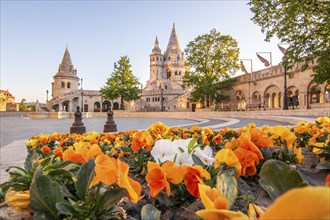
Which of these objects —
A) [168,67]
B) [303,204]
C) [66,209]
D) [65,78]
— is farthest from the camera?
[168,67]

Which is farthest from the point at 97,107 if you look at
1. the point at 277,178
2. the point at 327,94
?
the point at 277,178

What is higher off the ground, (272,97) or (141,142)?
(272,97)

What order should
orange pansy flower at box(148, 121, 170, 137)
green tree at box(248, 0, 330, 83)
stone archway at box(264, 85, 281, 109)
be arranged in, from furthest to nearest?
1. stone archway at box(264, 85, 281, 109)
2. green tree at box(248, 0, 330, 83)
3. orange pansy flower at box(148, 121, 170, 137)

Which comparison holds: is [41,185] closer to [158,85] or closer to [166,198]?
[166,198]

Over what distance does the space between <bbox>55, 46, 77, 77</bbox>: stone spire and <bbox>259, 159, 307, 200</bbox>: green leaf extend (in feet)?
223

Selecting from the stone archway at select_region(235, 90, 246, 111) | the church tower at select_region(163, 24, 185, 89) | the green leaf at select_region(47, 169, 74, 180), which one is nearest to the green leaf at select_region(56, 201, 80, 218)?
the green leaf at select_region(47, 169, 74, 180)

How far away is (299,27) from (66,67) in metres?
61.8

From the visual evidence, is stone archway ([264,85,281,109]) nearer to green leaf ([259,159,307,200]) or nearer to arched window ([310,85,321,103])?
arched window ([310,85,321,103])

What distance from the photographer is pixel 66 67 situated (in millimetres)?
64062

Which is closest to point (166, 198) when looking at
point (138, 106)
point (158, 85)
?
point (138, 106)

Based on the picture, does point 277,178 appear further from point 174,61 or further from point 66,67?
point 174,61

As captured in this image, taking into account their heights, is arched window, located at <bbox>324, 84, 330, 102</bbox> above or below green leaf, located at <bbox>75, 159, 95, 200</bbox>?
above

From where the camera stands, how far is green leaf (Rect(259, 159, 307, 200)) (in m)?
0.62

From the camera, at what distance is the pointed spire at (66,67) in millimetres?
63044
